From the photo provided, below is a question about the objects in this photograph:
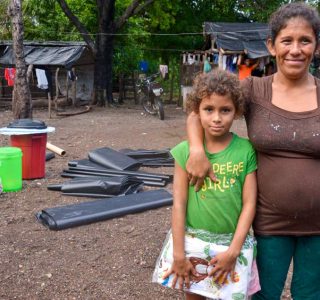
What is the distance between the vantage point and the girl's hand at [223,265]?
199 centimetres

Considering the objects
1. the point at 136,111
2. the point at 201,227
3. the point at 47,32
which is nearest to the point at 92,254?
the point at 201,227

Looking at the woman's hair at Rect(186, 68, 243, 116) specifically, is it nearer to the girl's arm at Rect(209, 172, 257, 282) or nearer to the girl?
the girl

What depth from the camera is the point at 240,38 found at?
1568cm

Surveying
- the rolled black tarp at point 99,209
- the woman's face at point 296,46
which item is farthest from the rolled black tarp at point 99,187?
the woman's face at point 296,46

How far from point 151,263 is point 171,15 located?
19798mm

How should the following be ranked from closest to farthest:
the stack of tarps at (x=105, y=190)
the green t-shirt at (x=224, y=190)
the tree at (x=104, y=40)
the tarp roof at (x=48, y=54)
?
the green t-shirt at (x=224, y=190) < the stack of tarps at (x=105, y=190) < the tarp roof at (x=48, y=54) < the tree at (x=104, y=40)

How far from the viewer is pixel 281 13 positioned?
1959mm

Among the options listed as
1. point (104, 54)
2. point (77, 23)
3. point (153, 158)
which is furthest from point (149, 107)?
point (153, 158)

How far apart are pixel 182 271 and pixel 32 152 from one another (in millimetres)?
4497

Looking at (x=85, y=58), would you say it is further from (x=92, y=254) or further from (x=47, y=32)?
(x=92, y=254)

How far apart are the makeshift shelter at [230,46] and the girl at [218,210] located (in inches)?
505

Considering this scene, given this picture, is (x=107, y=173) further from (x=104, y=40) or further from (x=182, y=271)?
(x=104, y=40)

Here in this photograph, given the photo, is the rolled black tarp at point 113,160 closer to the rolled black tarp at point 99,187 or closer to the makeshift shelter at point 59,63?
the rolled black tarp at point 99,187

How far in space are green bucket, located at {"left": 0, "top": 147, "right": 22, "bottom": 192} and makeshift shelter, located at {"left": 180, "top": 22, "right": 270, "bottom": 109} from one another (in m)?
9.93
